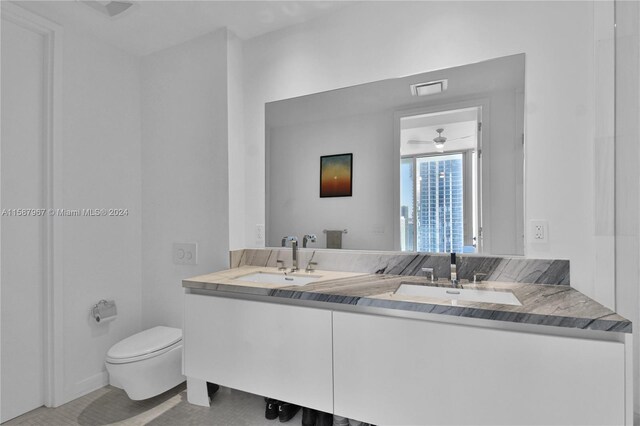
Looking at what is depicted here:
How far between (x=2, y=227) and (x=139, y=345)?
965 millimetres

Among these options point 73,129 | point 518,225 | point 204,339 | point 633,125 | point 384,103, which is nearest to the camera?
point 633,125

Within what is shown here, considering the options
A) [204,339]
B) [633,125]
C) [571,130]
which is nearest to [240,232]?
[204,339]

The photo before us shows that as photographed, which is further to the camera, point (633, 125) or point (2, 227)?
point (2, 227)

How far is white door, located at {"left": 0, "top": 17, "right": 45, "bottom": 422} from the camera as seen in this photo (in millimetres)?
1773

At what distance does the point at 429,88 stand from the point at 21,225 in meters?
2.37

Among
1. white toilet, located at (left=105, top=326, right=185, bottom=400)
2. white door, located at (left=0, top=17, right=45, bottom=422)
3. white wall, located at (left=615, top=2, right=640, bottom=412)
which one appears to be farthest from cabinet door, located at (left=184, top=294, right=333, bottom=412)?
white wall, located at (left=615, top=2, right=640, bottom=412)

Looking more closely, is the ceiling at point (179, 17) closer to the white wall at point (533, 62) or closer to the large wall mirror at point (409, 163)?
the white wall at point (533, 62)

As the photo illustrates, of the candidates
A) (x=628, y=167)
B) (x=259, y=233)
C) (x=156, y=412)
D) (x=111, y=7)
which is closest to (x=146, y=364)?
(x=156, y=412)

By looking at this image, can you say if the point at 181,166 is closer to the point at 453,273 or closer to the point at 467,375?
the point at 453,273

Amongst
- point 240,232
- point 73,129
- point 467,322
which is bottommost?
point 467,322

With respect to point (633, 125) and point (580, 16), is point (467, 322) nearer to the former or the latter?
point (633, 125)

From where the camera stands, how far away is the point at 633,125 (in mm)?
1296

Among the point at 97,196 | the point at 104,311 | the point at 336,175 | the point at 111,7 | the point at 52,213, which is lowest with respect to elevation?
the point at 104,311

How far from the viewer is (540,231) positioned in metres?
1.51
